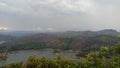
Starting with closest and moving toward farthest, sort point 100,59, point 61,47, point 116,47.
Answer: point 116,47, point 100,59, point 61,47

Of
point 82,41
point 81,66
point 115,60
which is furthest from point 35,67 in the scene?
point 82,41

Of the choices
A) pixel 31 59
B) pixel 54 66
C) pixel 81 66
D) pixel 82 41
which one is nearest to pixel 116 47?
pixel 81 66

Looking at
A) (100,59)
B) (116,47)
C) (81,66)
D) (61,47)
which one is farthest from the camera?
(61,47)

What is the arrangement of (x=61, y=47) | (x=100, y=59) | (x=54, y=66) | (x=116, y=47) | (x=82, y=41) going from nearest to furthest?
(x=116, y=47) < (x=100, y=59) < (x=54, y=66) < (x=61, y=47) < (x=82, y=41)

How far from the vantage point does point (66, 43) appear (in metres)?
127

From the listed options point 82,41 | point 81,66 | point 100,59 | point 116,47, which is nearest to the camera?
point 116,47

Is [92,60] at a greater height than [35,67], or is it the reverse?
[92,60]

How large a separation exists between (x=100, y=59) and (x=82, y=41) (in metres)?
120

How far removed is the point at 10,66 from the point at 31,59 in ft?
4.68

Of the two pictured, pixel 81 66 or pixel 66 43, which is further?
pixel 66 43

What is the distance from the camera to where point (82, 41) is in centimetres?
12950

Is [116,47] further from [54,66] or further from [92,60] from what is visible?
[54,66]

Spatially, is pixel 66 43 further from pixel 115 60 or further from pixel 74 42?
pixel 115 60

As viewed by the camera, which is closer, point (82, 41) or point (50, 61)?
point (50, 61)
